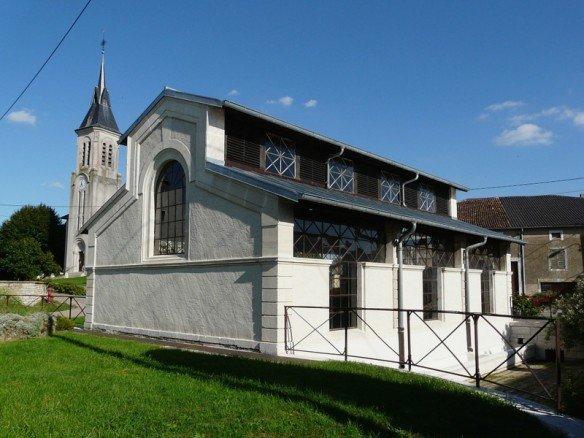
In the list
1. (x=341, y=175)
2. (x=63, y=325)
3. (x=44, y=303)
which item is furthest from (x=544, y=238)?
(x=44, y=303)

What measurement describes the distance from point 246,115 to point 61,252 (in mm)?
49290

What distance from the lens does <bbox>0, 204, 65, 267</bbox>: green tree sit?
49875mm

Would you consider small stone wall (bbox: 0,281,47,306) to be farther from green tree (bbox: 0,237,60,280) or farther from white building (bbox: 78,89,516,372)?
white building (bbox: 78,89,516,372)

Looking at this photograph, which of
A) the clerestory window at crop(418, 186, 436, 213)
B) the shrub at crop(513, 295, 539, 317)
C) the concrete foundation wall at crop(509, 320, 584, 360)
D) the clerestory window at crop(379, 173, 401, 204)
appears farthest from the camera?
the shrub at crop(513, 295, 539, 317)

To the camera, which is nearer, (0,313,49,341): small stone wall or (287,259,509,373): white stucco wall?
(287,259,509,373): white stucco wall

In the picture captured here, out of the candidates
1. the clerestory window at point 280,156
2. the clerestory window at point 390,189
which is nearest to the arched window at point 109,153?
the clerestory window at point 390,189

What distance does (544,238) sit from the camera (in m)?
34.7

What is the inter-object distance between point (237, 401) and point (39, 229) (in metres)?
52.5

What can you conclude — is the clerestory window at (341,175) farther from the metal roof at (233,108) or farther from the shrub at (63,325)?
the shrub at (63,325)

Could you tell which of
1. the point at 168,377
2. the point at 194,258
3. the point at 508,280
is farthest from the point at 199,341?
the point at 508,280

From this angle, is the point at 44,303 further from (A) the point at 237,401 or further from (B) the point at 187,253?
(A) the point at 237,401

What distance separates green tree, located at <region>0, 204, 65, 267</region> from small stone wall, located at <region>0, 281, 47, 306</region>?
61.5 feet

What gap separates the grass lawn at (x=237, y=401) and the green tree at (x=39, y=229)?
154 feet

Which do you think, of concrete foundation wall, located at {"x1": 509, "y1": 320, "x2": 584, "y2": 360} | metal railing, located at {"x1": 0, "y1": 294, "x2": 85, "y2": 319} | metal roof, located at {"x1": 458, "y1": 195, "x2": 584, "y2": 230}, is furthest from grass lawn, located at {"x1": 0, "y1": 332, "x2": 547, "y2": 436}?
metal roof, located at {"x1": 458, "y1": 195, "x2": 584, "y2": 230}
